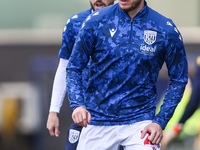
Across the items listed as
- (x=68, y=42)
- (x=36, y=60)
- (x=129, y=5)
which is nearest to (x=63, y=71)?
(x=68, y=42)

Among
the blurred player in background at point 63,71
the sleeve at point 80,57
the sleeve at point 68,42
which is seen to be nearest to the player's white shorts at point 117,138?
the sleeve at point 80,57

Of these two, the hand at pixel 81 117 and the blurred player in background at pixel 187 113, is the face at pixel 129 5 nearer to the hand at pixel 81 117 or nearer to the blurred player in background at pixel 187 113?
the hand at pixel 81 117

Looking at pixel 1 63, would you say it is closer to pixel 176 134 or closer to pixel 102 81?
pixel 176 134

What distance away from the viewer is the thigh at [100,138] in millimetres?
2703

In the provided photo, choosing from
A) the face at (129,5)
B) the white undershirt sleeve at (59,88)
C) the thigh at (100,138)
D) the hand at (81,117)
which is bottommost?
the thigh at (100,138)

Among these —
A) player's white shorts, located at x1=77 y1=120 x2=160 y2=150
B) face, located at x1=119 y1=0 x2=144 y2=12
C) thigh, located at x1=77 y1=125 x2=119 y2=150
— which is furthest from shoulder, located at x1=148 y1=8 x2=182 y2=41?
thigh, located at x1=77 y1=125 x2=119 y2=150

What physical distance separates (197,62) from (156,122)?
3.50m

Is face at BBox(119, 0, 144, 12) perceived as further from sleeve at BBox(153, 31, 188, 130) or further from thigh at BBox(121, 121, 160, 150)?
thigh at BBox(121, 121, 160, 150)

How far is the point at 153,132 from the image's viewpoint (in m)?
2.62

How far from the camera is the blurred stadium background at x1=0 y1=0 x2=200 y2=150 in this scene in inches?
235

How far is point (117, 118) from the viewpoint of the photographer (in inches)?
106

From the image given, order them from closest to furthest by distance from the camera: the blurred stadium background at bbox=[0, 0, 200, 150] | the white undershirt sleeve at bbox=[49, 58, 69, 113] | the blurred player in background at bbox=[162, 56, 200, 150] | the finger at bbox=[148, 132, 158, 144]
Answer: the finger at bbox=[148, 132, 158, 144]
the white undershirt sleeve at bbox=[49, 58, 69, 113]
the blurred player in background at bbox=[162, 56, 200, 150]
the blurred stadium background at bbox=[0, 0, 200, 150]

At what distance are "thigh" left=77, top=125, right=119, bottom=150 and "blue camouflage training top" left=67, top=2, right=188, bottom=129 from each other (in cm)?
6

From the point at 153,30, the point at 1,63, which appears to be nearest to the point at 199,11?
the point at 1,63
